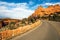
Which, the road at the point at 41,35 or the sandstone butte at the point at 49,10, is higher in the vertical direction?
the road at the point at 41,35

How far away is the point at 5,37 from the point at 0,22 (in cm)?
889

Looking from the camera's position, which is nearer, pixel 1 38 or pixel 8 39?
pixel 1 38

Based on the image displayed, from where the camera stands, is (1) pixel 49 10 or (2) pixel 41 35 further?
(1) pixel 49 10

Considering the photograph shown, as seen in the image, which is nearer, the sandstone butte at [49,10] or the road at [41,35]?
the road at [41,35]

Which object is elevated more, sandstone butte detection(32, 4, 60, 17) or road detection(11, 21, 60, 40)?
road detection(11, 21, 60, 40)

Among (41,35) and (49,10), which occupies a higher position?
(41,35)

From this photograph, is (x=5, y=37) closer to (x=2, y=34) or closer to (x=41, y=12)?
(x=2, y=34)

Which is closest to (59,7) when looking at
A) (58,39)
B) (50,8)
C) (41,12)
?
(50,8)

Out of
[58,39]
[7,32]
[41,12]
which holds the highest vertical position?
[7,32]

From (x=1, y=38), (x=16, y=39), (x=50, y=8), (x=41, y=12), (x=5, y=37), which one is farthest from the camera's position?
(x=41, y=12)

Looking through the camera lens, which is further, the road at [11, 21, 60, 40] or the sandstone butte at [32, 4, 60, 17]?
the sandstone butte at [32, 4, 60, 17]

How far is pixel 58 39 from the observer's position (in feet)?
49.3

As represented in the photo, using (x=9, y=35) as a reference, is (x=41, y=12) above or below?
below

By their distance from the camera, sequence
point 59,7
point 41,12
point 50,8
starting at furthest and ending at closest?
point 41,12 → point 50,8 → point 59,7
